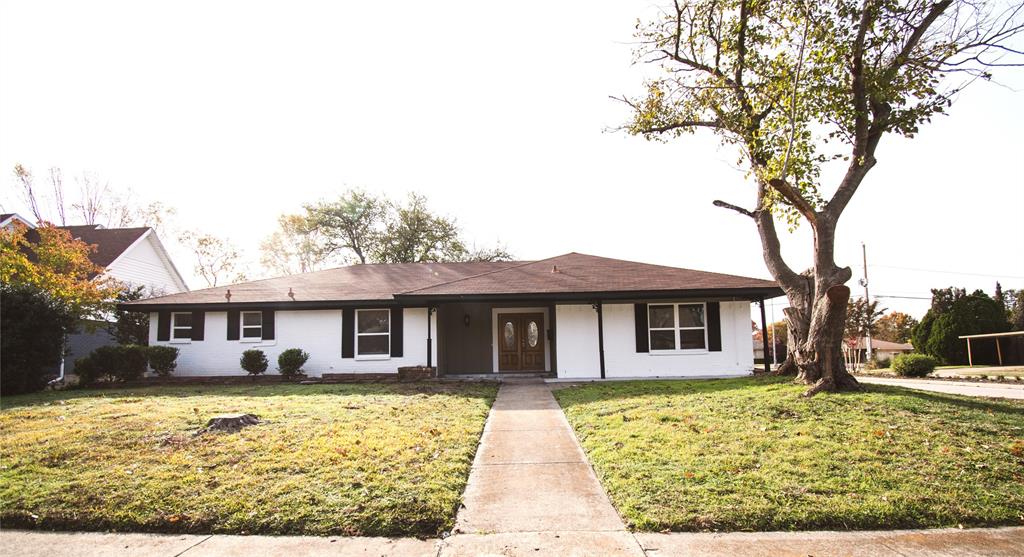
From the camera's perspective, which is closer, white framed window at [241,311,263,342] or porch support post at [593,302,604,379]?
porch support post at [593,302,604,379]

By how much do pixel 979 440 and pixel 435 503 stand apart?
636 cm

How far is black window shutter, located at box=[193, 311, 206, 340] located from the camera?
53.5ft

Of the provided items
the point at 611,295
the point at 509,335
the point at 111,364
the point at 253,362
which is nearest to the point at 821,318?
the point at 611,295

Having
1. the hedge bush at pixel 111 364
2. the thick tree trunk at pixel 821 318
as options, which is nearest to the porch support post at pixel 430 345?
the hedge bush at pixel 111 364

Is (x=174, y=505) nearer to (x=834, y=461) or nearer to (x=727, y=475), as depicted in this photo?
(x=727, y=475)

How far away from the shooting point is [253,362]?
15.4 metres

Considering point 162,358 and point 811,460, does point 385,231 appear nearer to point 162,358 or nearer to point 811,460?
point 162,358

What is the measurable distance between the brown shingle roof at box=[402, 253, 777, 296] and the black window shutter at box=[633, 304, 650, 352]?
78 centimetres

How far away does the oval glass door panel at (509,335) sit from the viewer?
1716 cm

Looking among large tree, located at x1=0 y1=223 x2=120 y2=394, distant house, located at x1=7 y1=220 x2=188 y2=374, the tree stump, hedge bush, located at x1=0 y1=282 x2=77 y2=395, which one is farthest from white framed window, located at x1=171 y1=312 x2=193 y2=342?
the tree stump

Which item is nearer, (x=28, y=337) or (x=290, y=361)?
(x=28, y=337)

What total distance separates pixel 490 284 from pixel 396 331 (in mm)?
3265

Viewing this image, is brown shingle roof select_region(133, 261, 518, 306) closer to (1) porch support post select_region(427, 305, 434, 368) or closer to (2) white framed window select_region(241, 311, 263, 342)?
(2) white framed window select_region(241, 311, 263, 342)

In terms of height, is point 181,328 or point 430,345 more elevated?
point 181,328
